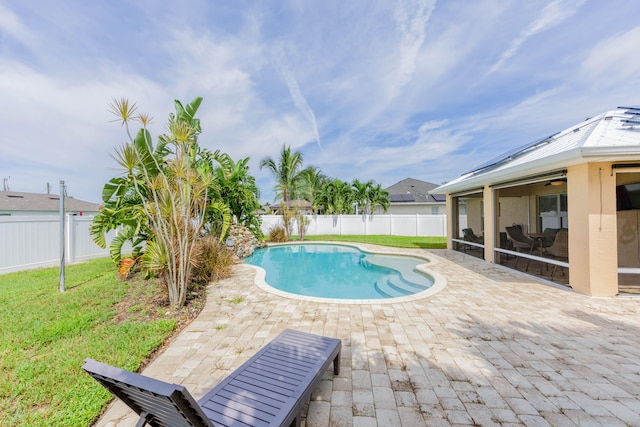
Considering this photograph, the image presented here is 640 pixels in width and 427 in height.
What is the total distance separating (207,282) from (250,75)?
9.93m

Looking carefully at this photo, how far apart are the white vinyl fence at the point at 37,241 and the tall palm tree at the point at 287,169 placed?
1677 cm

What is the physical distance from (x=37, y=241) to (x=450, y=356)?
1343cm

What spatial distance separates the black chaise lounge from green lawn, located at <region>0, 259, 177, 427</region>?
1.37 metres

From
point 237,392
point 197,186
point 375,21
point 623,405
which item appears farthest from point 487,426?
point 375,21

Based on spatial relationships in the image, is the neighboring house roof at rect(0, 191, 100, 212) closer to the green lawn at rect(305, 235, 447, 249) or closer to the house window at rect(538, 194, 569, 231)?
the green lawn at rect(305, 235, 447, 249)

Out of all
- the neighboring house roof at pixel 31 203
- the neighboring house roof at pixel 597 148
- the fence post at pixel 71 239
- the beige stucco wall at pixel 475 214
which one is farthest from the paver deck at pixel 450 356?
the neighboring house roof at pixel 31 203

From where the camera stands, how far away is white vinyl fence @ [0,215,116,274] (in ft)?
27.9

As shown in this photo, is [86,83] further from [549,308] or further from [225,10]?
[549,308]

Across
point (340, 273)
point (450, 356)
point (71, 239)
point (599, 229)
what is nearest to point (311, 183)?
point (340, 273)

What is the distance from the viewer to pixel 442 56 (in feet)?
36.4

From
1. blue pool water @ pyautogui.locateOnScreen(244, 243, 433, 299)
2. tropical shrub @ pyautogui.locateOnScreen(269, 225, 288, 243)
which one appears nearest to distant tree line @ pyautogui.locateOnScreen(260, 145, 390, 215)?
tropical shrub @ pyautogui.locateOnScreen(269, 225, 288, 243)

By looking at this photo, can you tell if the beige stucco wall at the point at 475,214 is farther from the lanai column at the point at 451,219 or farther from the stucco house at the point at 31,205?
the stucco house at the point at 31,205

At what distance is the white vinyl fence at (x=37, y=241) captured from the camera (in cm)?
850

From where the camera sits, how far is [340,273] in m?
11.1
